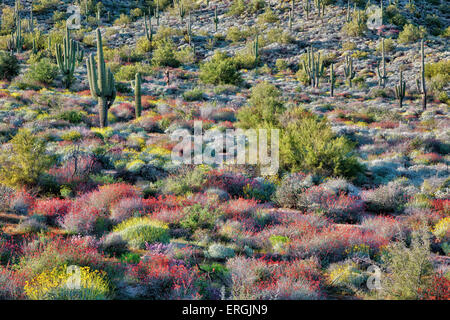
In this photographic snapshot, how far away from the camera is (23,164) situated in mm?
8758

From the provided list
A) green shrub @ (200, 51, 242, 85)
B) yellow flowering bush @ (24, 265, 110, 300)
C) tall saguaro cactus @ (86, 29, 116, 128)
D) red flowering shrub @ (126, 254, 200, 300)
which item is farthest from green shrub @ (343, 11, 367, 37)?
yellow flowering bush @ (24, 265, 110, 300)

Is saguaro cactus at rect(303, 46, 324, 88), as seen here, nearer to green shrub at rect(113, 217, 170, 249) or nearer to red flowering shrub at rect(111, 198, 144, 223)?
red flowering shrub at rect(111, 198, 144, 223)

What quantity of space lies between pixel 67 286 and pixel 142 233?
91.8 inches

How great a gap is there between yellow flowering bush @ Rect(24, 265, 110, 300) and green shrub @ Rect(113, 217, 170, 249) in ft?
5.14

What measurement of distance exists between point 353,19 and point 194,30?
23.9 m

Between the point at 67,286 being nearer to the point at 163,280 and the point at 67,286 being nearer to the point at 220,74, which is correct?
the point at 163,280

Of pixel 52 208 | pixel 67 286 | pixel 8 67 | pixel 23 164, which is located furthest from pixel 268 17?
pixel 67 286

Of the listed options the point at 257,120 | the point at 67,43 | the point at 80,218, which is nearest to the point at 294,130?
the point at 257,120

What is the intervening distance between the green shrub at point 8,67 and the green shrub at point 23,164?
2249 cm

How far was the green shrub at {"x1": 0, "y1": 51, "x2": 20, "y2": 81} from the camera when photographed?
88.3ft

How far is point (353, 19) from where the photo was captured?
47281mm

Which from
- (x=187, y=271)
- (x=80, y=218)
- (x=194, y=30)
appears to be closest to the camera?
(x=187, y=271)

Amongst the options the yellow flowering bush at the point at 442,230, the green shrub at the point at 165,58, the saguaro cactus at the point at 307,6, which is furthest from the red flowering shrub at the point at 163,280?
the saguaro cactus at the point at 307,6
